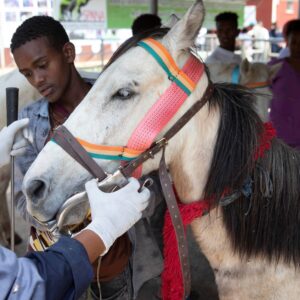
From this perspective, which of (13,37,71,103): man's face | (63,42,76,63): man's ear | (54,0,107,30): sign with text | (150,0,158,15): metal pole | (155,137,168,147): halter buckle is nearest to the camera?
(155,137,168,147): halter buckle

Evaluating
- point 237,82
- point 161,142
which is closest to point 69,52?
point 161,142

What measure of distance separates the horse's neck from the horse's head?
0.03 m

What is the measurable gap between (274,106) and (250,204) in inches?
84.6

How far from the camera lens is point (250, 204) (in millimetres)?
1478

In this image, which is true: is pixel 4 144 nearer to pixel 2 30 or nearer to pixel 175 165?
pixel 175 165

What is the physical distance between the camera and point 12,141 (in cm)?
160

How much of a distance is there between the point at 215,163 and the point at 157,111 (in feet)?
0.93

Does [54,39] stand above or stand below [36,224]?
above

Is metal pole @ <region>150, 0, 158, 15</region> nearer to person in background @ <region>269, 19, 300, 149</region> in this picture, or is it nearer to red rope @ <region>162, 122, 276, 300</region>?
person in background @ <region>269, 19, 300, 149</region>

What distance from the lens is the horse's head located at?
1.28 meters

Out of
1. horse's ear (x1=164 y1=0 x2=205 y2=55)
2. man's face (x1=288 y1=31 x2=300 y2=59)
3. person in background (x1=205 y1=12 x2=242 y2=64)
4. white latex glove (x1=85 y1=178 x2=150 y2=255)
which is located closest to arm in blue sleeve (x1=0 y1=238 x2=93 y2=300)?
white latex glove (x1=85 y1=178 x2=150 y2=255)

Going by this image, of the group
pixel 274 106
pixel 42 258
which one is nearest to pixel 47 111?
pixel 42 258

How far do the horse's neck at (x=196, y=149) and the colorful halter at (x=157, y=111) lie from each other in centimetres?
9

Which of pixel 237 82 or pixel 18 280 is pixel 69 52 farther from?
pixel 237 82
